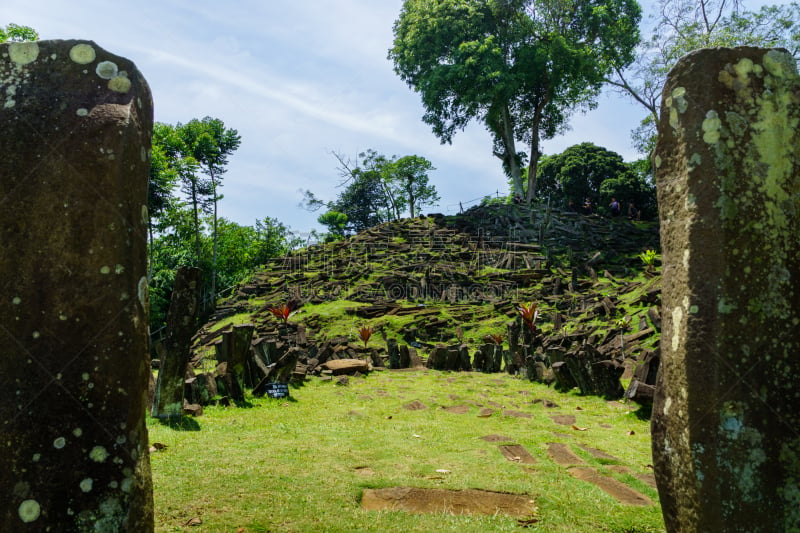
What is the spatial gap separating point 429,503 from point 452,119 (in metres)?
37.7

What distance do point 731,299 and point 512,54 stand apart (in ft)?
123

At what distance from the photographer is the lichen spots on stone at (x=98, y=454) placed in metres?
2.29

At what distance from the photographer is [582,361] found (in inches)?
350

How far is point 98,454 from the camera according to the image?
2305 mm

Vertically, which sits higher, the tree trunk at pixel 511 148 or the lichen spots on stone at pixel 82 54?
the tree trunk at pixel 511 148

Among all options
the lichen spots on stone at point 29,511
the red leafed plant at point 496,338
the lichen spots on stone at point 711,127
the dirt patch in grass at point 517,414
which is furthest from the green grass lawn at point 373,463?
the red leafed plant at point 496,338

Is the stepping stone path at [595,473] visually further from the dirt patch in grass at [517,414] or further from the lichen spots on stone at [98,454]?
the lichen spots on stone at [98,454]

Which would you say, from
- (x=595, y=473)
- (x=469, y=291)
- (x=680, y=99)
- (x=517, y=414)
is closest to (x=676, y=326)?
(x=680, y=99)

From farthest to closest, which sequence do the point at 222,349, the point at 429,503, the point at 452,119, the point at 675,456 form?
the point at 452,119 → the point at 222,349 → the point at 429,503 → the point at 675,456

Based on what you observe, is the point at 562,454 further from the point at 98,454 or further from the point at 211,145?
the point at 211,145

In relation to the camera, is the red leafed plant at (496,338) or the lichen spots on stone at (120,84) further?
the red leafed plant at (496,338)

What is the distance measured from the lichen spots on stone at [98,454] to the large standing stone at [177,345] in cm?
429

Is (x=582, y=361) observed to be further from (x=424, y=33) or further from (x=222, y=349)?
(x=424, y=33)

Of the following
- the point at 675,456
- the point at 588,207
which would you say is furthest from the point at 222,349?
the point at 588,207
